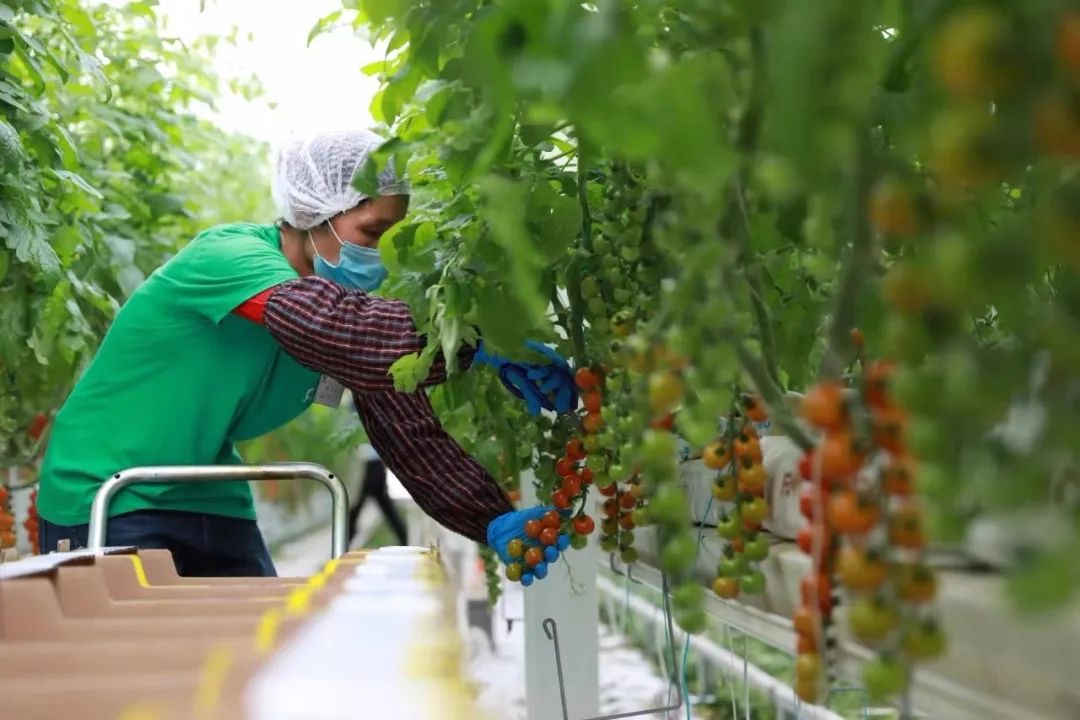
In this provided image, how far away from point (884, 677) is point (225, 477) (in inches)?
54.3

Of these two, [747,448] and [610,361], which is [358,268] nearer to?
[610,361]

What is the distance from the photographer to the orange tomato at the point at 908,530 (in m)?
0.43

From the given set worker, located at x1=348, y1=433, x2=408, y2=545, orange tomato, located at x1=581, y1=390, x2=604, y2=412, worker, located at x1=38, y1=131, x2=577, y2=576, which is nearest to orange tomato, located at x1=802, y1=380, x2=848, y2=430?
orange tomato, located at x1=581, y1=390, x2=604, y2=412

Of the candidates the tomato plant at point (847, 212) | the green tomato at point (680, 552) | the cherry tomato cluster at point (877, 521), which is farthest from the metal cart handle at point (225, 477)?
the cherry tomato cluster at point (877, 521)

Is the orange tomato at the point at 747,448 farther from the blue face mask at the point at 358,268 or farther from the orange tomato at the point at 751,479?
the blue face mask at the point at 358,268

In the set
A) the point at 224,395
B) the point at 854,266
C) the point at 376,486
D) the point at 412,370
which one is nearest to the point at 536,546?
the point at 412,370

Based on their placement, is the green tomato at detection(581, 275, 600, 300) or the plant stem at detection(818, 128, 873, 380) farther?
the green tomato at detection(581, 275, 600, 300)

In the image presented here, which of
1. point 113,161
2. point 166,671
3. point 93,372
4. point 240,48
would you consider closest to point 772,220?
point 166,671

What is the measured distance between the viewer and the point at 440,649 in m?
0.72

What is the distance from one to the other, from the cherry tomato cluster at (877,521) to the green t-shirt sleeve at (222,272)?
4.02 feet

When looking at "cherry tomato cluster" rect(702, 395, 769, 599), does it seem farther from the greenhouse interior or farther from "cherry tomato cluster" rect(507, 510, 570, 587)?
"cherry tomato cluster" rect(507, 510, 570, 587)

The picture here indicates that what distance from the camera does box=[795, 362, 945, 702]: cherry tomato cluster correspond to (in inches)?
16.6

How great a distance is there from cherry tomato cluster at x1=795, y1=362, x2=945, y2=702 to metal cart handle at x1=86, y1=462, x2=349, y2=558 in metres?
1.26

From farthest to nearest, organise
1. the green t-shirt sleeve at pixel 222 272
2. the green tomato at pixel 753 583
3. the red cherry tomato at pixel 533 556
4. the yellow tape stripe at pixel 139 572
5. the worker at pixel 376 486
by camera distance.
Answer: the worker at pixel 376 486
the green t-shirt sleeve at pixel 222 272
the red cherry tomato at pixel 533 556
the yellow tape stripe at pixel 139 572
the green tomato at pixel 753 583
